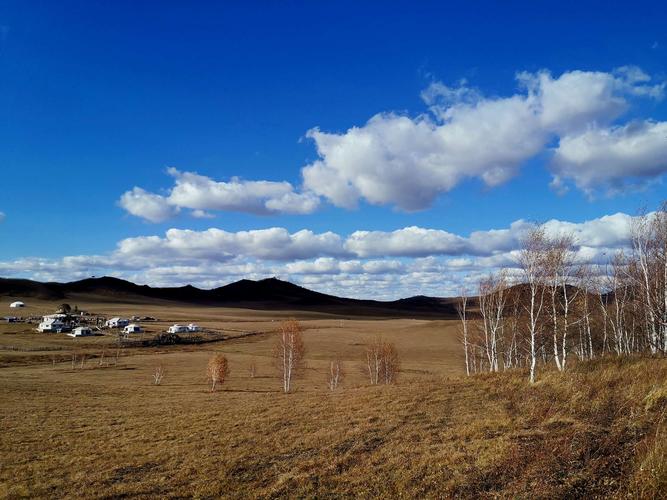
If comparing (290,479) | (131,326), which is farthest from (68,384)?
(131,326)

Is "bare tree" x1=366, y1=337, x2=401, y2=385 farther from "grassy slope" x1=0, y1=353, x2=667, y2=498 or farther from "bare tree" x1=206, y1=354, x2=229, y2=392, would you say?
"grassy slope" x1=0, y1=353, x2=667, y2=498

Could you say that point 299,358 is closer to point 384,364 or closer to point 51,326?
point 384,364

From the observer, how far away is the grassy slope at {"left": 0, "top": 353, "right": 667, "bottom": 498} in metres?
10.4

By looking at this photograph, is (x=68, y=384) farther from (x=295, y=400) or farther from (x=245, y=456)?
(x=245, y=456)

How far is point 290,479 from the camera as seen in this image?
1266 cm

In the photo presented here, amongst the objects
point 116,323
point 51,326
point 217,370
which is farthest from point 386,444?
point 116,323

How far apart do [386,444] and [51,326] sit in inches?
5916

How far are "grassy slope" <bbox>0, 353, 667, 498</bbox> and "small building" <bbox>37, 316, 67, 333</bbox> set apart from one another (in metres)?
124

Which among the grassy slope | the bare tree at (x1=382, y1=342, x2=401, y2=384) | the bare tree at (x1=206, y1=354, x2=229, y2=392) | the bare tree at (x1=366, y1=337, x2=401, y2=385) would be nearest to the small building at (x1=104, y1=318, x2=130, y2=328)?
the bare tree at (x1=206, y1=354, x2=229, y2=392)

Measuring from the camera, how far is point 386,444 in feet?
50.3

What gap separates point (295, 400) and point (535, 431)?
18.7 metres

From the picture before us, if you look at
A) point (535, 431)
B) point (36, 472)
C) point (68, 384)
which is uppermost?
point (535, 431)

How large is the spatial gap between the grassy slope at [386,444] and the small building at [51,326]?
124 m

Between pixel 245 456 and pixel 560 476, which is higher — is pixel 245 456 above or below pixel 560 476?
below
